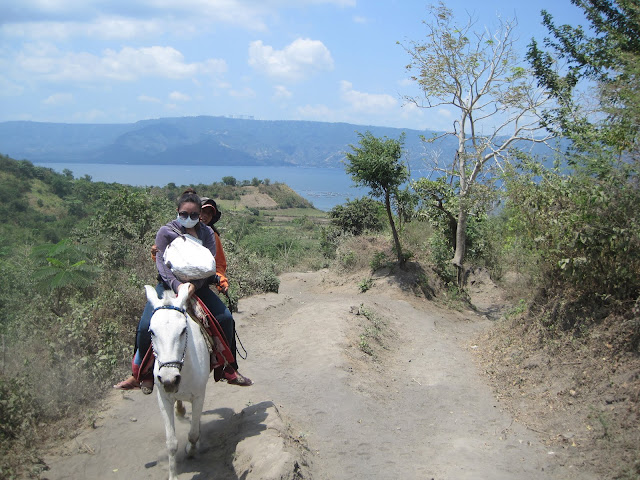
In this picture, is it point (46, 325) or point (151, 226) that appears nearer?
point (46, 325)

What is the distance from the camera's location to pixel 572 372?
281 inches

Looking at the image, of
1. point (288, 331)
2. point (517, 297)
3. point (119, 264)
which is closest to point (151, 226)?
point (119, 264)

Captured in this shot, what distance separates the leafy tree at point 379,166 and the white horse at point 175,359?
36.1 feet

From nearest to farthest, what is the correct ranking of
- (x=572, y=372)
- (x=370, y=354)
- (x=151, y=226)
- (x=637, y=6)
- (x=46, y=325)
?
(x=572, y=372)
(x=46, y=325)
(x=370, y=354)
(x=151, y=226)
(x=637, y=6)

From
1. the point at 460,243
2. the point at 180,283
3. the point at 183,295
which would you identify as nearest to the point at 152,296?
the point at 183,295

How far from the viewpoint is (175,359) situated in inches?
173

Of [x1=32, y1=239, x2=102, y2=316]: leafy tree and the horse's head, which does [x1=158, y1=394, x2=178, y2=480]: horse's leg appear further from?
[x1=32, y1=239, x2=102, y2=316]: leafy tree

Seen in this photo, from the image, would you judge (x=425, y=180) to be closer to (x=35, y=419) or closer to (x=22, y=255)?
(x=22, y=255)

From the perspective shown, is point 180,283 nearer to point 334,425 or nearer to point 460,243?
point 334,425

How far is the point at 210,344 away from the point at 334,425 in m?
2.12

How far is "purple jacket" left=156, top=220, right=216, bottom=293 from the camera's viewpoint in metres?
5.39

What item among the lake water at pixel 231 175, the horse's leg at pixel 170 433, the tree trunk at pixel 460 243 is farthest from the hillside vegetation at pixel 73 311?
the lake water at pixel 231 175

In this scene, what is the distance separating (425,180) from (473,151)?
1792mm

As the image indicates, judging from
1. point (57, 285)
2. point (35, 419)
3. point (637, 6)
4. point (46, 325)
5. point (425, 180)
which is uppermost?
point (637, 6)
